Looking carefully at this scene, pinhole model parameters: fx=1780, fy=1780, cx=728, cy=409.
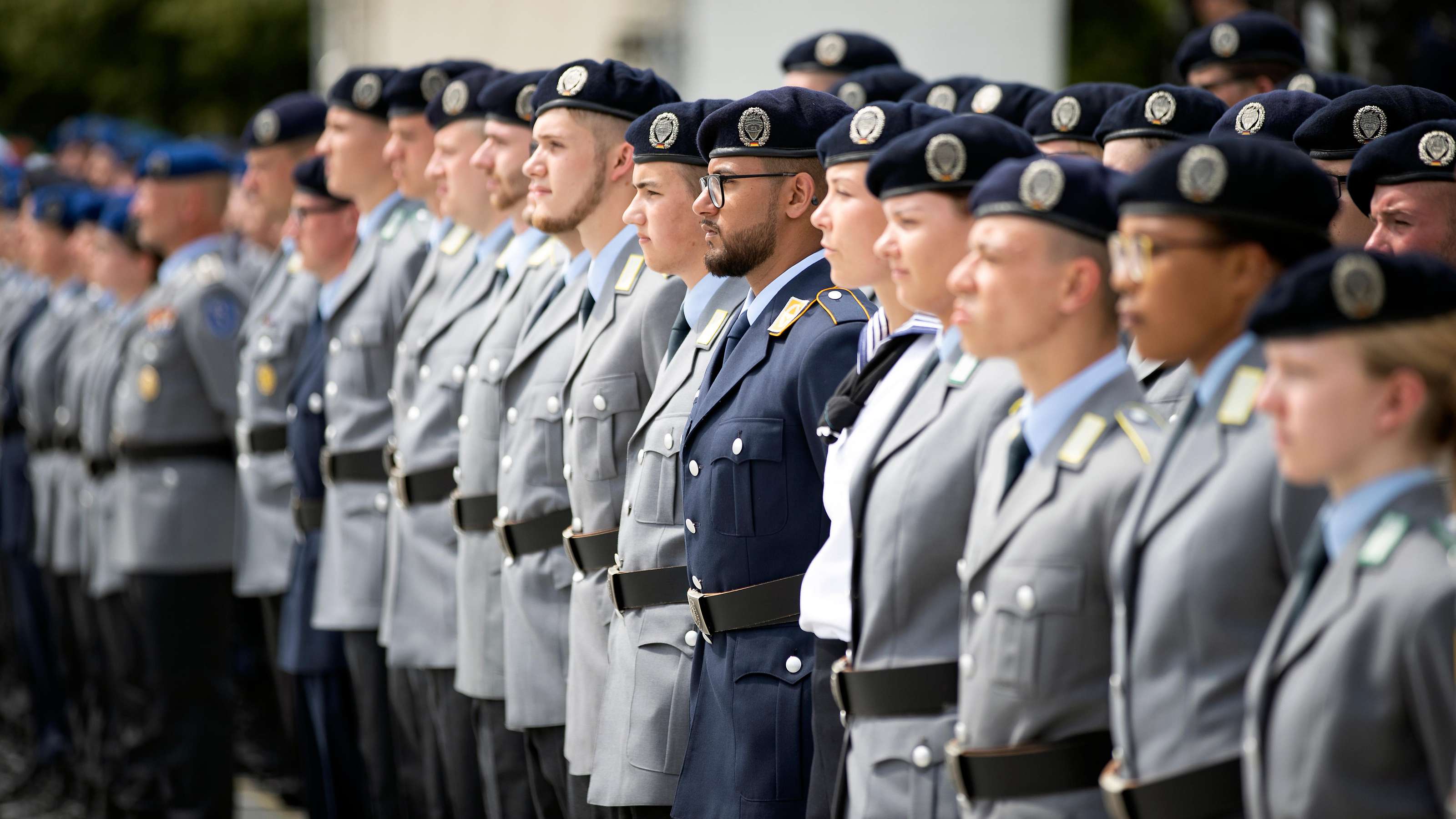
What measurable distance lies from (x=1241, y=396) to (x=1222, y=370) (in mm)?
52

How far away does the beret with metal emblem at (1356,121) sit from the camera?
3.85 meters

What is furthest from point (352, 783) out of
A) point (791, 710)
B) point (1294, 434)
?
point (1294, 434)

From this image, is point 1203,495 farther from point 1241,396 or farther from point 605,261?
point 605,261

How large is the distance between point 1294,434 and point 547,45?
8.89 meters

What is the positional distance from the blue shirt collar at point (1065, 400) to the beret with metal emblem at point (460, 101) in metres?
2.90

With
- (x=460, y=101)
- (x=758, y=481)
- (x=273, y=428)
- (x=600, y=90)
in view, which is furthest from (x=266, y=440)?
(x=758, y=481)

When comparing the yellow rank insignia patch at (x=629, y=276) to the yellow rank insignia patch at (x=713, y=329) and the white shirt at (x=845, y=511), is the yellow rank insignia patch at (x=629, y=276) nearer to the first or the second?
the yellow rank insignia patch at (x=713, y=329)

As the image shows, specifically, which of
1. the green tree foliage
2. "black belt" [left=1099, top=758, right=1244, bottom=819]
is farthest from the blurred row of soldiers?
the green tree foliage

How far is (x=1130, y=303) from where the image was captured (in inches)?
99.0

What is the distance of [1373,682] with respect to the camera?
2156mm

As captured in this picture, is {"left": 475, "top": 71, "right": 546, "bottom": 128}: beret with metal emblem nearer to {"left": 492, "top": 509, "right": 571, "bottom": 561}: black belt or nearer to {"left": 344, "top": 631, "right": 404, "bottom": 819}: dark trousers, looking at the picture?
{"left": 492, "top": 509, "right": 571, "bottom": 561}: black belt

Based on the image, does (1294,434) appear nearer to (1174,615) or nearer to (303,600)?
(1174,615)

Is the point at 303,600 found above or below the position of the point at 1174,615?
below

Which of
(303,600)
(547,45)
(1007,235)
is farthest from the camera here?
(547,45)
